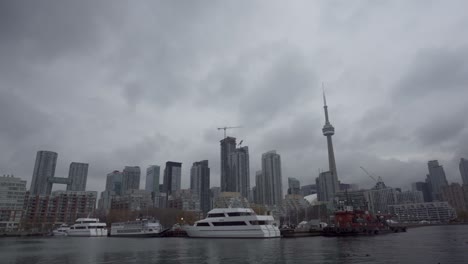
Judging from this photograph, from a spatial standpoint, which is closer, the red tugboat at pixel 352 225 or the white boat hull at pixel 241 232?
the white boat hull at pixel 241 232

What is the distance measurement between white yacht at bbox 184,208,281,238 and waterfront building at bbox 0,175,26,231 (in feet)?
473

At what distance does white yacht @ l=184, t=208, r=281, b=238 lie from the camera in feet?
279

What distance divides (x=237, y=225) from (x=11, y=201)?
6368 inches

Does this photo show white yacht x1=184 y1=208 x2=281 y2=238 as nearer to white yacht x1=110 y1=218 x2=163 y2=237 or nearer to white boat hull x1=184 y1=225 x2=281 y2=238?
white boat hull x1=184 y1=225 x2=281 y2=238

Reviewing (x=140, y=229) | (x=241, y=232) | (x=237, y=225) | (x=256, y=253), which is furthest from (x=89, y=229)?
(x=256, y=253)

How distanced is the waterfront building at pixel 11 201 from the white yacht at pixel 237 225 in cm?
14402

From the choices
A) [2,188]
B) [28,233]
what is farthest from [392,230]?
[2,188]

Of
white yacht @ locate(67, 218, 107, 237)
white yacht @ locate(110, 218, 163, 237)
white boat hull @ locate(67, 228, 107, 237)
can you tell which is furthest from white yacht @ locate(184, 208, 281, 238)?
white yacht @ locate(67, 218, 107, 237)

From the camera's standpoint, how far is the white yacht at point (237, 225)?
84.9 metres

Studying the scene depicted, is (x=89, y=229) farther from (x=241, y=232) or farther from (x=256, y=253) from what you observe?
(x=256, y=253)

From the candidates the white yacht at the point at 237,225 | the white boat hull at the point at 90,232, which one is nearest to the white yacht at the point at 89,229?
the white boat hull at the point at 90,232

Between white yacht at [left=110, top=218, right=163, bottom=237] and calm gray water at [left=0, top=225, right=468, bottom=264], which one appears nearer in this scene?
calm gray water at [left=0, top=225, right=468, bottom=264]

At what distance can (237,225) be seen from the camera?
285 ft

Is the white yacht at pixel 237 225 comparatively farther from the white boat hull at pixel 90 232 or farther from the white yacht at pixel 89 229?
the white yacht at pixel 89 229
